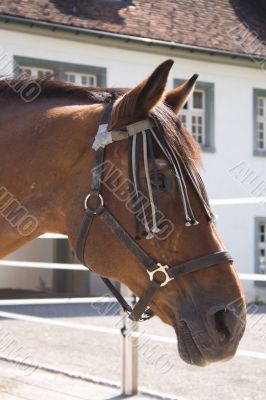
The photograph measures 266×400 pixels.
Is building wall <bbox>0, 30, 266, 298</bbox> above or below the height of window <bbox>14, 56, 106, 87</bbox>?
below

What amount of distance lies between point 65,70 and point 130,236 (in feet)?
43.3

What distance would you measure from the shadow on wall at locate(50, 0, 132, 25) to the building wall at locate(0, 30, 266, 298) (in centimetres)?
97

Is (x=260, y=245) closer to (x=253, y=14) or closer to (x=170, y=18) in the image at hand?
(x=170, y=18)

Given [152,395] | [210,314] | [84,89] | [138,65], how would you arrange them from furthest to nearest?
[138,65] → [152,395] → [84,89] → [210,314]

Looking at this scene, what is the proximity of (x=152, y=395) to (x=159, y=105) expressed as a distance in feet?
11.8

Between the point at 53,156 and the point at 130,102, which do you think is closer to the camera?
the point at 130,102

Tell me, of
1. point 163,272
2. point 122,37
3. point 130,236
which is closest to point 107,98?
point 130,236

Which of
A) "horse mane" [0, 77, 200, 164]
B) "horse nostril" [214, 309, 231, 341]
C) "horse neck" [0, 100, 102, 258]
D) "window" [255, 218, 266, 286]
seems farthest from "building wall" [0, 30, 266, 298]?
"horse nostril" [214, 309, 231, 341]

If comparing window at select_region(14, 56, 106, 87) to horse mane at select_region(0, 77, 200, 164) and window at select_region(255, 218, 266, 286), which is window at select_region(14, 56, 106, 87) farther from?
horse mane at select_region(0, 77, 200, 164)

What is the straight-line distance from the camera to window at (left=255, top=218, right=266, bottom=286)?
17.5 m

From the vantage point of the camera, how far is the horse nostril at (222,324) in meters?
2.39

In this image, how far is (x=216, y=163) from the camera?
1755cm

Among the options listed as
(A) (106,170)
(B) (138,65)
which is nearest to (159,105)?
(A) (106,170)

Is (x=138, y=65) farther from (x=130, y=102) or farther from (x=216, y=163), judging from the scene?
(x=130, y=102)
